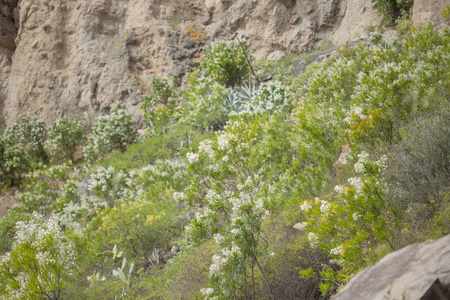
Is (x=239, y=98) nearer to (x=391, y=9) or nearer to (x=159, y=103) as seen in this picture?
(x=391, y=9)

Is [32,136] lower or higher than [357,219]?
lower

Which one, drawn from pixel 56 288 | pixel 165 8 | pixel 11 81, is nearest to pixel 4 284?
pixel 56 288

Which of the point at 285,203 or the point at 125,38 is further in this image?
the point at 125,38

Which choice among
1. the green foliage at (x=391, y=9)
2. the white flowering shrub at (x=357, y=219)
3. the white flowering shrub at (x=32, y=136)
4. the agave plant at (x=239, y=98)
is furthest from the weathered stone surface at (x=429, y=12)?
the white flowering shrub at (x=32, y=136)

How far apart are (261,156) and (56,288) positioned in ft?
13.9

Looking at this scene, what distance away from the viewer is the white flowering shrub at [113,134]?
1593 centimetres

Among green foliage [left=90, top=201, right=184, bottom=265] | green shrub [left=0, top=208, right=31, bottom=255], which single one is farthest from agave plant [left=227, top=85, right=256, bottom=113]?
green shrub [left=0, top=208, right=31, bottom=255]

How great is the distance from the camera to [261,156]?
21.2 ft

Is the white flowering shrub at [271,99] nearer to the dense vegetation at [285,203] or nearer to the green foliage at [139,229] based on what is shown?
the dense vegetation at [285,203]

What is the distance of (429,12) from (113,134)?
524 inches

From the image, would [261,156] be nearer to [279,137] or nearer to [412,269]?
[279,137]

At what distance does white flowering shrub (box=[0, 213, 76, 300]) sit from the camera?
4848mm

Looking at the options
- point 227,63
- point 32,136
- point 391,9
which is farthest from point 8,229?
point 391,9

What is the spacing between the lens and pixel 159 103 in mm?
18359
